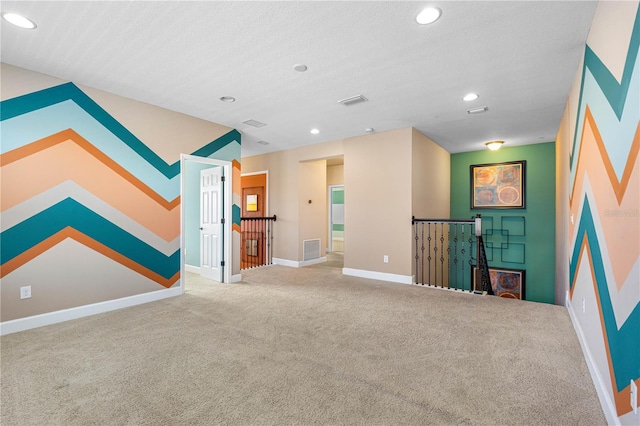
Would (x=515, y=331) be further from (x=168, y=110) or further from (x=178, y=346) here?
(x=168, y=110)

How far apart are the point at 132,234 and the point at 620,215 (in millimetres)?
4637

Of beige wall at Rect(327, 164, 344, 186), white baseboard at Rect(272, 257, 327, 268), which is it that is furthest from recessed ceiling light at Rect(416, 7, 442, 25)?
beige wall at Rect(327, 164, 344, 186)

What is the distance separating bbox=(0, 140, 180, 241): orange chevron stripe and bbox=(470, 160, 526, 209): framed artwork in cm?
662

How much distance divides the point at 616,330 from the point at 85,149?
4.95 metres

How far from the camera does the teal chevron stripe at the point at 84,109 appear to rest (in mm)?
2901

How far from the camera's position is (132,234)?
374 centimetres

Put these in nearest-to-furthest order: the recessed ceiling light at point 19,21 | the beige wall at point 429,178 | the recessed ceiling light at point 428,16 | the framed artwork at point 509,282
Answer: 1. the recessed ceiling light at point 428,16
2. the recessed ceiling light at point 19,21
3. the beige wall at point 429,178
4. the framed artwork at point 509,282

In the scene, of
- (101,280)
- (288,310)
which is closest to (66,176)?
(101,280)

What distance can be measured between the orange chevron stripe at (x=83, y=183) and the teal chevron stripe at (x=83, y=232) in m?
0.22

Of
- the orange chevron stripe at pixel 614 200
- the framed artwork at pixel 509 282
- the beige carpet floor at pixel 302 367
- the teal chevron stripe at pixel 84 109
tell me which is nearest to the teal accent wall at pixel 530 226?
the framed artwork at pixel 509 282

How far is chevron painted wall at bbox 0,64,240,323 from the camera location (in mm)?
2896

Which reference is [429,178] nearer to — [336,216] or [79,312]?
[336,216]

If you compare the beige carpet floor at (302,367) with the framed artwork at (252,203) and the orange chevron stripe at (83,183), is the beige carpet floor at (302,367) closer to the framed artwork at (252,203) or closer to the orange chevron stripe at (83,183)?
the orange chevron stripe at (83,183)

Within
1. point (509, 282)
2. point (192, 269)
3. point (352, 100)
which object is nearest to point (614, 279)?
point (352, 100)
